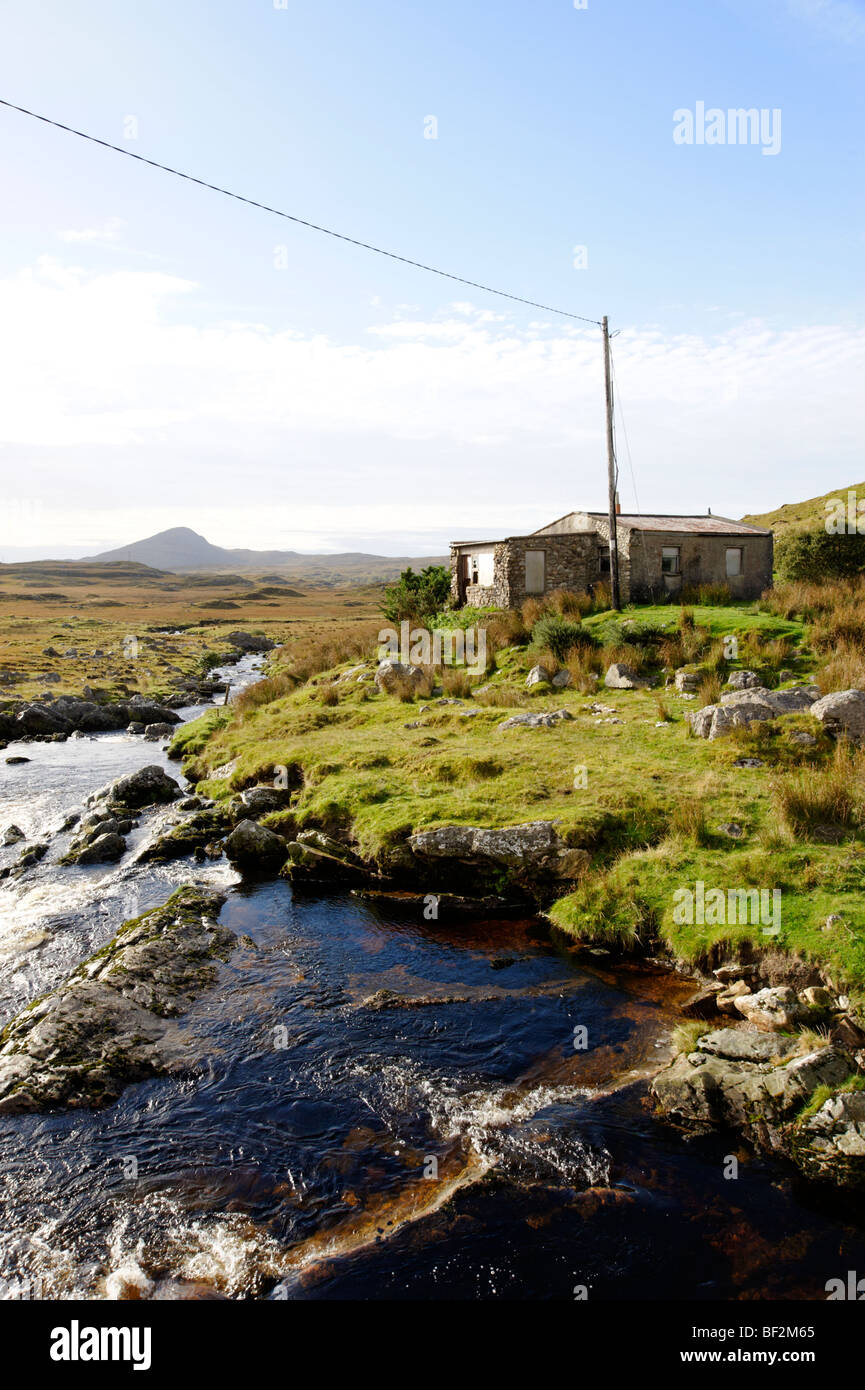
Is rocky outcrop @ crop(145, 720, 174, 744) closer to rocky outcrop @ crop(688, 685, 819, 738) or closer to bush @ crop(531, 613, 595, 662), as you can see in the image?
bush @ crop(531, 613, 595, 662)

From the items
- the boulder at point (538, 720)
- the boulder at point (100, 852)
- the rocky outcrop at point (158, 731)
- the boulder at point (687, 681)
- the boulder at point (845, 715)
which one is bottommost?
the boulder at point (100, 852)

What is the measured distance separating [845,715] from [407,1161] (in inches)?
528

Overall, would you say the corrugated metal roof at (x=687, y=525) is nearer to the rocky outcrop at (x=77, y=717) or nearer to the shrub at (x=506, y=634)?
the shrub at (x=506, y=634)

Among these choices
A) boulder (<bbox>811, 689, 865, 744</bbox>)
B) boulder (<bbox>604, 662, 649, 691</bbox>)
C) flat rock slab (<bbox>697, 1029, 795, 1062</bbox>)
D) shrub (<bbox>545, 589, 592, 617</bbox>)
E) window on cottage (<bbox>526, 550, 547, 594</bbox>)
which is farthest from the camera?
window on cottage (<bbox>526, 550, 547, 594</bbox>)

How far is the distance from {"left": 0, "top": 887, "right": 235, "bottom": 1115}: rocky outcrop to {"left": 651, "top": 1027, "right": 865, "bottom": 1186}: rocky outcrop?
6.37m

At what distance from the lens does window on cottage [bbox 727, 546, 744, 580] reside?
1259 inches

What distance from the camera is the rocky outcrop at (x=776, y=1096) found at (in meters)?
7.93

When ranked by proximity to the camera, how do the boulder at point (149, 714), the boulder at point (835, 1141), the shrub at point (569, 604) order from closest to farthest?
the boulder at point (835, 1141), the shrub at point (569, 604), the boulder at point (149, 714)

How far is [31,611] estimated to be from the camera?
369 feet

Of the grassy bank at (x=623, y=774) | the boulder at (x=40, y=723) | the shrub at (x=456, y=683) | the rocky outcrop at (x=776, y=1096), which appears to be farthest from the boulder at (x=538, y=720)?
the boulder at (x=40, y=723)

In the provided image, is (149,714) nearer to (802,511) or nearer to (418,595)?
(418,595)

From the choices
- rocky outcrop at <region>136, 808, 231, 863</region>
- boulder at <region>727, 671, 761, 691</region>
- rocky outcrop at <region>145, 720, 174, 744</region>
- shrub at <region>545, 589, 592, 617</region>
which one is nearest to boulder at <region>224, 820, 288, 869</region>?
rocky outcrop at <region>136, 808, 231, 863</region>
